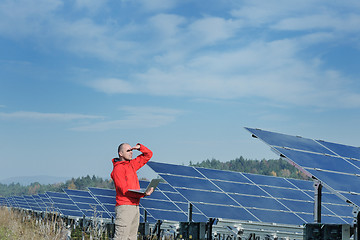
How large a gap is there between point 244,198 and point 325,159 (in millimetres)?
5543

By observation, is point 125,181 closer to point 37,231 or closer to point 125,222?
point 125,222

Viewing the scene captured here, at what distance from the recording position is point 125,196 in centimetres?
854

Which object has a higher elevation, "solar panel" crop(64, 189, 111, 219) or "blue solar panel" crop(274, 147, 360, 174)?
"blue solar panel" crop(274, 147, 360, 174)

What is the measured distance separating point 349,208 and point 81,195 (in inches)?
874

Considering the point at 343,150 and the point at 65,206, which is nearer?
the point at 343,150

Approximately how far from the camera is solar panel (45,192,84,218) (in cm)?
3897

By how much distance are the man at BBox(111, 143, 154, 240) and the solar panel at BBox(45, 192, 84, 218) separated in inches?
1165

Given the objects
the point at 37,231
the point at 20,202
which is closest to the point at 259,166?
the point at 20,202

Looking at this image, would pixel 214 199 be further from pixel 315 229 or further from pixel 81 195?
pixel 81 195

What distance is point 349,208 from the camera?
18.8 meters

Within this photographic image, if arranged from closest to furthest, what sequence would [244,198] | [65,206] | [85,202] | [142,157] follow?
[142,157] → [244,198] → [85,202] → [65,206]

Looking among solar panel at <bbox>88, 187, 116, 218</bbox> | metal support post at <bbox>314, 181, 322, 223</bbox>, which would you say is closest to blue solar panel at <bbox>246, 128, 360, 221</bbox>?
metal support post at <bbox>314, 181, 322, 223</bbox>

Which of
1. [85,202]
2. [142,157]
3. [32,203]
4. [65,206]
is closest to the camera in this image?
[142,157]

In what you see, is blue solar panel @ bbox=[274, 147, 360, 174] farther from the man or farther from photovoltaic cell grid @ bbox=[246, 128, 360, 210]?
the man
